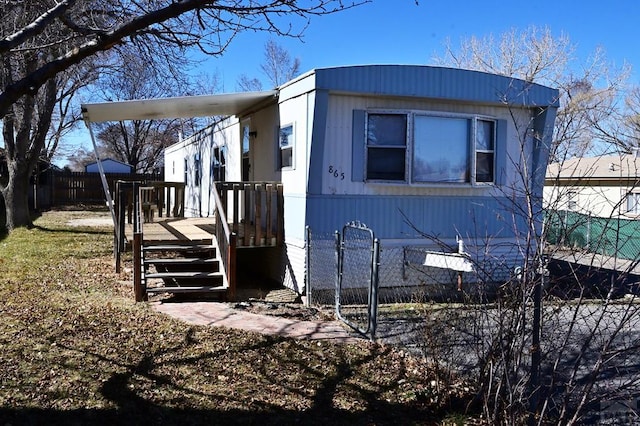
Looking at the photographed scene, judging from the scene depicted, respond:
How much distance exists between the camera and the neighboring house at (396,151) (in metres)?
7.98

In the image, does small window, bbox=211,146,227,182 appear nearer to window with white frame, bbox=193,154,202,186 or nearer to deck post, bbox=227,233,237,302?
window with white frame, bbox=193,154,202,186

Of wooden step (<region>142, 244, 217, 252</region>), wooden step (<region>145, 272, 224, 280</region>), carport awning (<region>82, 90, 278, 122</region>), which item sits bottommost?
wooden step (<region>145, 272, 224, 280</region>)

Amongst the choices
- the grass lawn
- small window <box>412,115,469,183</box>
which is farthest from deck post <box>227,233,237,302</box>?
small window <box>412,115,469,183</box>

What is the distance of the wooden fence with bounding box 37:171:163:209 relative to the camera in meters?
27.9

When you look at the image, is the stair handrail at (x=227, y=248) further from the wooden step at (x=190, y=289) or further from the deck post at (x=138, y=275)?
the deck post at (x=138, y=275)

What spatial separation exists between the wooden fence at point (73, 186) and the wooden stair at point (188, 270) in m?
19.8

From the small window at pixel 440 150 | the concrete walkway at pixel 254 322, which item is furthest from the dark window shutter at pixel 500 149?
the concrete walkway at pixel 254 322

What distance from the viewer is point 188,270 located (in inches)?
358

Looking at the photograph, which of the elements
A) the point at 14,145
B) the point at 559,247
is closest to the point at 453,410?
the point at 559,247

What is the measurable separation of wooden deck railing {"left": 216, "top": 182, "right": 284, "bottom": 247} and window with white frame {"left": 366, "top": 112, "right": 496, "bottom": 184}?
5.22 ft

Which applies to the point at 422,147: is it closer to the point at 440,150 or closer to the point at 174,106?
the point at 440,150

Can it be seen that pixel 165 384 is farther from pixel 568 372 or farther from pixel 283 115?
pixel 283 115

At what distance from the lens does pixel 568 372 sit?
4.68 m

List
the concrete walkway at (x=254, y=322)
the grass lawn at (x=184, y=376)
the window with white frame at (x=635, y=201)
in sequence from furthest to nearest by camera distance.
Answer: the concrete walkway at (x=254, y=322) < the grass lawn at (x=184, y=376) < the window with white frame at (x=635, y=201)
